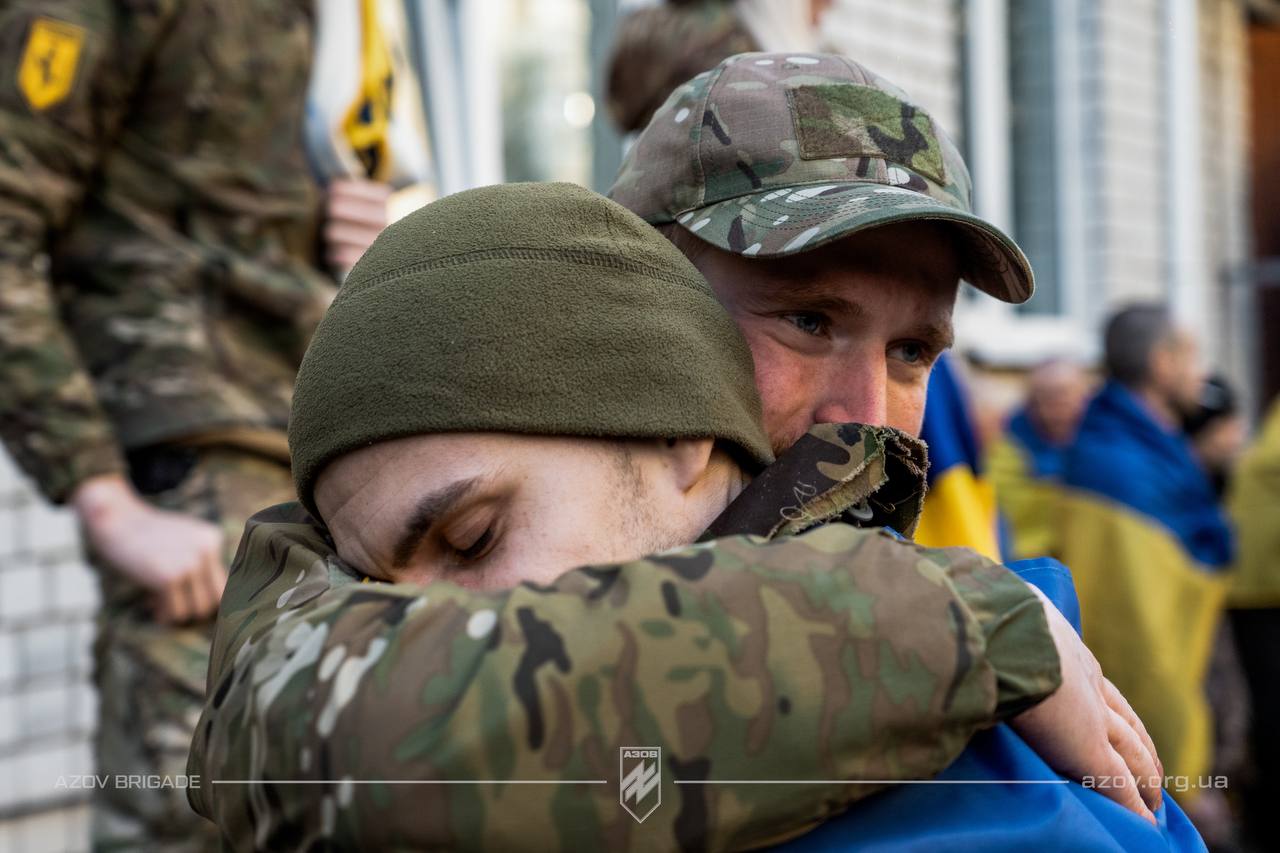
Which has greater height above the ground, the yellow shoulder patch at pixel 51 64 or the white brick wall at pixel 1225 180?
the yellow shoulder patch at pixel 51 64

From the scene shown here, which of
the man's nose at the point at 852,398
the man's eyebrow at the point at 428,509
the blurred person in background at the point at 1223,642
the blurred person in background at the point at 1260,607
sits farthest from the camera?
the blurred person in background at the point at 1260,607

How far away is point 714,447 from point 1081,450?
159 inches

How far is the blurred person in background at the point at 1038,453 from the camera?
493cm

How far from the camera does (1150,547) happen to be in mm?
4625

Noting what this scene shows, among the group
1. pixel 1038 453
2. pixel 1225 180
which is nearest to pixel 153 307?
pixel 1038 453

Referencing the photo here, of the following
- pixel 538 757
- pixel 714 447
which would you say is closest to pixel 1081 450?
pixel 714 447

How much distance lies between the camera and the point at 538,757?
0.83 meters

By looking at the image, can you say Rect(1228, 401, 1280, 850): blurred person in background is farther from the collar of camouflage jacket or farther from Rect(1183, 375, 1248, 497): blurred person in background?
the collar of camouflage jacket

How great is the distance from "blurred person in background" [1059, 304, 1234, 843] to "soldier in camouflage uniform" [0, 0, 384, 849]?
305 cm

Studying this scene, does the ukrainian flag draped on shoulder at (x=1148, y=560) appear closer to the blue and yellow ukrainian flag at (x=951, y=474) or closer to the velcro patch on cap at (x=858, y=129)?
the blue and yellow ukrainian flag at (x=951, y=474)

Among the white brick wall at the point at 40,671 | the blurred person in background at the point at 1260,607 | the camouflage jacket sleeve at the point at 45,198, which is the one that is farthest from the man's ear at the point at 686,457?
the blurred person in background at the point at 1260,607

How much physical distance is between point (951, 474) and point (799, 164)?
4.11 ft

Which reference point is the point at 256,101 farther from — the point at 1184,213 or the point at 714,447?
the point at 1184,213

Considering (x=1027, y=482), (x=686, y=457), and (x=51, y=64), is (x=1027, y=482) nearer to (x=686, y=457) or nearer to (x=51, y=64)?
(x=51, y=64)
